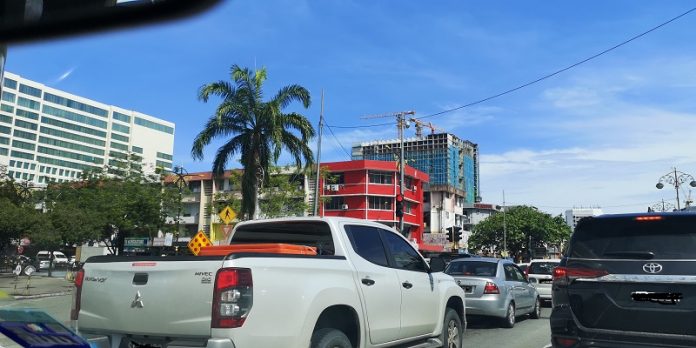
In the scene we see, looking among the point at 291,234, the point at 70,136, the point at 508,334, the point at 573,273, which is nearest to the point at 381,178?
the point at 508,334

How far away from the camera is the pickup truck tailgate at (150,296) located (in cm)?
485

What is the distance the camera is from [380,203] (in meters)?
64.9

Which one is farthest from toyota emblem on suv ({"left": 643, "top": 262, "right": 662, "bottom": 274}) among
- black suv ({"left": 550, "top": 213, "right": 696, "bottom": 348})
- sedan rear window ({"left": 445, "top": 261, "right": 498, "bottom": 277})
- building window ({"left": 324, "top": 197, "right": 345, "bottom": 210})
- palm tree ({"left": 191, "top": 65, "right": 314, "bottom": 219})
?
building window ({"left": 324, "top": 197, "right": 345, "bottom": 210})

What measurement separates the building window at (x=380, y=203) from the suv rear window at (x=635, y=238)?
58.0 metres

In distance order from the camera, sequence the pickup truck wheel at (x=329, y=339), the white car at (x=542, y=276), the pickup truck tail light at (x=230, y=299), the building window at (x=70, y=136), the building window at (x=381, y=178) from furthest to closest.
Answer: the building window at (x=70, y=136), the building window at (x=381, y=178), the white car at (x=542, y=276), the pickup truck wheel at (x=329, y=339), the pickup truck tail light at (x=230, y=299)

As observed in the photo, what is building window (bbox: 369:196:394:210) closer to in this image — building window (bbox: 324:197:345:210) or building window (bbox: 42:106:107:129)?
building window (bbox: 324:197:345:210)

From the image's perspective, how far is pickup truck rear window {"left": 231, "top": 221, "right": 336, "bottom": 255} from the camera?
257 inches

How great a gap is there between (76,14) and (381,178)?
61.0 metres

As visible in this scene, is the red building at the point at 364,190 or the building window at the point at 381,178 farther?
the building window at the point at 381,178

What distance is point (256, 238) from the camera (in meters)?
7.36

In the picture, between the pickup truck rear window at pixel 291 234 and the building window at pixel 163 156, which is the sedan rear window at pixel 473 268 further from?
the building window at pixel 163 156

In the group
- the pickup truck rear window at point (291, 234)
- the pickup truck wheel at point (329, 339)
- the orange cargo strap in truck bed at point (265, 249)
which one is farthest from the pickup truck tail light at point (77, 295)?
the pickup truck wheel at point (329, 339)

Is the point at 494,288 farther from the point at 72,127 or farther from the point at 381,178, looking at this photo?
the point at 72,127

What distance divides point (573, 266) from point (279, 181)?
3573 centimetres
